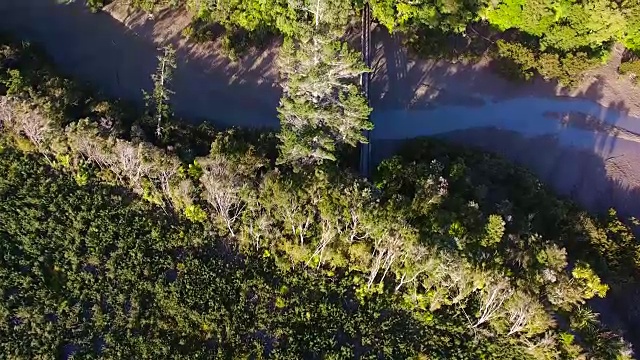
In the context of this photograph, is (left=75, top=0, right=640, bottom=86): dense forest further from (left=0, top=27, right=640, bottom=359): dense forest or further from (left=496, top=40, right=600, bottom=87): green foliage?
(left=0, top=27, right=640, bottom=359): dense forest

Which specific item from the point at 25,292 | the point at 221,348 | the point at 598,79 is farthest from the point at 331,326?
the point at 598,79

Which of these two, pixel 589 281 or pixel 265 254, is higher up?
pixel 589 281

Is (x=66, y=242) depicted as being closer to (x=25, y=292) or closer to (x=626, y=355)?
(x=25, y=292)

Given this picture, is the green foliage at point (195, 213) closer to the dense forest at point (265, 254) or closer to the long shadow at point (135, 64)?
the dense forest at point (265, 254)

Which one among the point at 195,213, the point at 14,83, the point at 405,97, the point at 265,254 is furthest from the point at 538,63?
the point at 14,83

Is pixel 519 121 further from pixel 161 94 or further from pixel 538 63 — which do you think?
pixel 161 94
